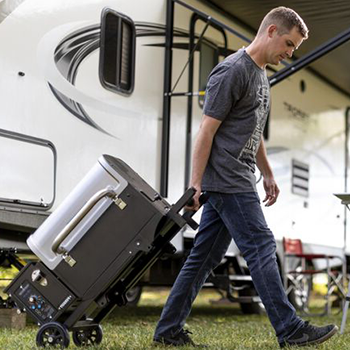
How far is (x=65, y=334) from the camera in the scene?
160 inches

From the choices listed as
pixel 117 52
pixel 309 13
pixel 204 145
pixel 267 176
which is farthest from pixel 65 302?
pixel 309 13

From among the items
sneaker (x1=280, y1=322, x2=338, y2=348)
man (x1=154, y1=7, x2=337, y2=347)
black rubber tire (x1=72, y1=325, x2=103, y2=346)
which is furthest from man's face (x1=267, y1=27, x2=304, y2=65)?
black rubber tire (x1=72, y1=325, x2=103, y2=346)

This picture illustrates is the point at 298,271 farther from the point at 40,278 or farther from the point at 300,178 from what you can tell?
the point at 40,278

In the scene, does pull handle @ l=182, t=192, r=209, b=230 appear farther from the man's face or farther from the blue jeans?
the man's face

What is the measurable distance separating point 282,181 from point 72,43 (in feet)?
11.6

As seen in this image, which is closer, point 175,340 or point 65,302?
point 65,302

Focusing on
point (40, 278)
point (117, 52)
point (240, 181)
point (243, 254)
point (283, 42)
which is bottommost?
point (40, 278)

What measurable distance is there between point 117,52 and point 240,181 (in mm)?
2480

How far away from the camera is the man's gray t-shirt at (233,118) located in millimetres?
4207

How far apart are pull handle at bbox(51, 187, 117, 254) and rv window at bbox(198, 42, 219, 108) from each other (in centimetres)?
342

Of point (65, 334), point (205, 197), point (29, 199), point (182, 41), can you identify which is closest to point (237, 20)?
point (182, 41)

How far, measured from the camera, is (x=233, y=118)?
4.30 m

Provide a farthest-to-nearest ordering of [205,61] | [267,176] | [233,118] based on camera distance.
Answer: [205,61]
[267,176]
[233,118]

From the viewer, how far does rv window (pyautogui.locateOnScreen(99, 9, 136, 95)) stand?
6.34 meters
